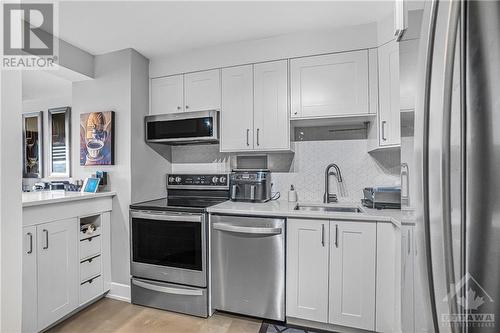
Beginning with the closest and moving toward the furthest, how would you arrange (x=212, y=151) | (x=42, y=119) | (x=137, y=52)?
(x=137, y=52) → (x=212, y=151) → (x=42, y=119)

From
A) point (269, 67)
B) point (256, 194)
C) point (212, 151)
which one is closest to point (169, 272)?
point (256, 194)

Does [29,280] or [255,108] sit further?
[255,108]

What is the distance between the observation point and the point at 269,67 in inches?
88.0

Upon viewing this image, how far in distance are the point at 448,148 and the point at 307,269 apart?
1610mm

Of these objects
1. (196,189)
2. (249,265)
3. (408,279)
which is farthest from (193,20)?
(408,279)

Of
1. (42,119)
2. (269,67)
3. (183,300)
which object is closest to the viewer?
(183,300)

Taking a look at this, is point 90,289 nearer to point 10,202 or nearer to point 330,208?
point 10,202

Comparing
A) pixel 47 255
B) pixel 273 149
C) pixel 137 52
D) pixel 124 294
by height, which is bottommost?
pixel 124 294

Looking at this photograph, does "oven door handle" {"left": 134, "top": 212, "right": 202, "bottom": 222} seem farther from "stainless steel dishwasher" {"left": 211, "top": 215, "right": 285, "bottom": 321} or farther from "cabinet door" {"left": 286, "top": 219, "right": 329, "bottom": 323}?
"cabinet door" {"left": 286, "top": 219, "right": 329, "bottom": 323}

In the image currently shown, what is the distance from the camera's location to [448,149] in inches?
18.8

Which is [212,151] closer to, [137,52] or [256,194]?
[256,194]

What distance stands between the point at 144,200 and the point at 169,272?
798 mm

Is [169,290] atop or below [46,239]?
below

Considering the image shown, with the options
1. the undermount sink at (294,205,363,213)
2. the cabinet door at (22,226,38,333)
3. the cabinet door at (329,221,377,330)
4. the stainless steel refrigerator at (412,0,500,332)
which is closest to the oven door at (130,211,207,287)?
the cabinet door at (22,226,38,333)
